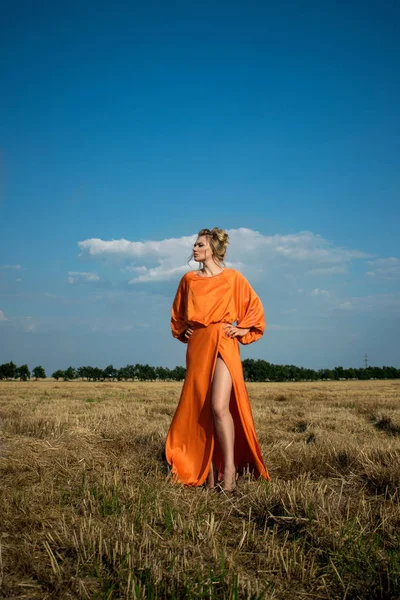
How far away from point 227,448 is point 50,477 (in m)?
1.63

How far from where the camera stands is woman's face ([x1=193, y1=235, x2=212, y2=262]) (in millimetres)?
4922

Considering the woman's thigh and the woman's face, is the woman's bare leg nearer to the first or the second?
the woman's thigh

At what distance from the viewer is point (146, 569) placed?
2354mm

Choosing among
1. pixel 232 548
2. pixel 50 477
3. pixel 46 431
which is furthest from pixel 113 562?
pixel 46 431

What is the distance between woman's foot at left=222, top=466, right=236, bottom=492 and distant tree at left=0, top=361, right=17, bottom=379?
98.0 metres

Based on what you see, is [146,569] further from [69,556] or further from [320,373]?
[320,373]

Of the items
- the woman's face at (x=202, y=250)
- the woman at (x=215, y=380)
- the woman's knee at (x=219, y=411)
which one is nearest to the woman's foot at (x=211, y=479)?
the woman at (x=215, y=380)

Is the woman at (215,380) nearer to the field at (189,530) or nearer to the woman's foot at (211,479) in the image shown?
the woman's foot at (211,479)

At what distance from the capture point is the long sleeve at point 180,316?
5.11 metres

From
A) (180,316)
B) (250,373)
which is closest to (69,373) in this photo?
(250,373)

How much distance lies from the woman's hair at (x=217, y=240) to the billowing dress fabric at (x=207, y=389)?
0.19m

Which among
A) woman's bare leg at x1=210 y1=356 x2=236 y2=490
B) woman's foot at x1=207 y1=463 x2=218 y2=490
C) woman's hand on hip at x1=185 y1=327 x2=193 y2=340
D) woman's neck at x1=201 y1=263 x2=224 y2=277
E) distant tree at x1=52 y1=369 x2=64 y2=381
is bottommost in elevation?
distant tree at x1=52 y1=369 x2=64 y2=381

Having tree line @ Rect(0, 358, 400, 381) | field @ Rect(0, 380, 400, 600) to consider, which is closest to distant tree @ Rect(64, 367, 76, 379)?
tree line @ Rect(0, 358, 400, 381)

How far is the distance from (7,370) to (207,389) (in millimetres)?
98220
